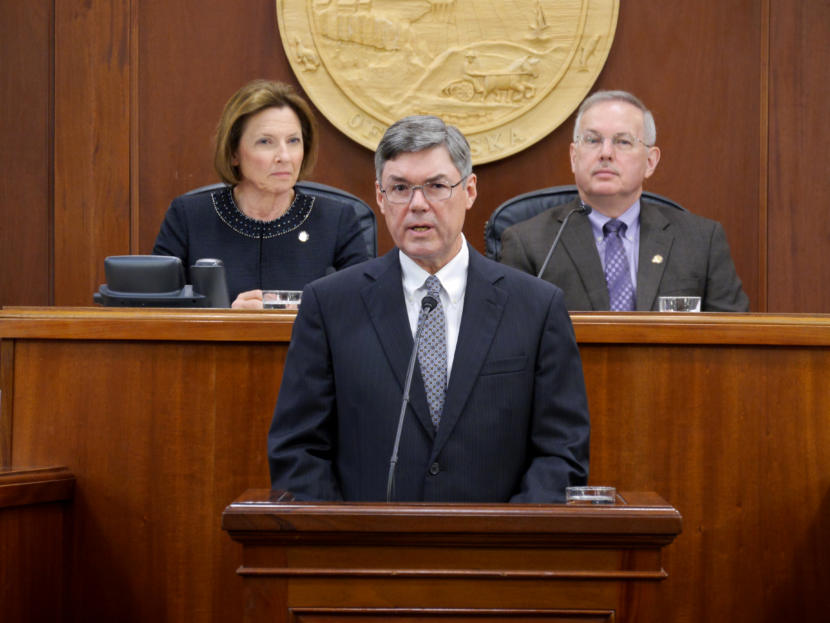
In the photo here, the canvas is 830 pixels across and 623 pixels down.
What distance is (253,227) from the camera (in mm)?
3209

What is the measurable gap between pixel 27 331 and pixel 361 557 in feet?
4.29

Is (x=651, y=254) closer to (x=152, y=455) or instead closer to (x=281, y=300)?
(x=281, y=300)

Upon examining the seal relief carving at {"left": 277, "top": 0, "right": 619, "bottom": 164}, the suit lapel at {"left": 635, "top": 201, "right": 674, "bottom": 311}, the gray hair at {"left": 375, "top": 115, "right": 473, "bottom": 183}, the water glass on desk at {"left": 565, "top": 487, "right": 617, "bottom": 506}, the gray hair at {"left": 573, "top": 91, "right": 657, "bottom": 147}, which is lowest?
the water glass on desk at {"left": 565, "top": 487, "right": 617, "bottom": 506}

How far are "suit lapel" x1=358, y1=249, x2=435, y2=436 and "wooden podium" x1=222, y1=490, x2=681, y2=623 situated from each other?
581mm

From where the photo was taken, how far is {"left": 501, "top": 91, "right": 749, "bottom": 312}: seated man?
298 cm

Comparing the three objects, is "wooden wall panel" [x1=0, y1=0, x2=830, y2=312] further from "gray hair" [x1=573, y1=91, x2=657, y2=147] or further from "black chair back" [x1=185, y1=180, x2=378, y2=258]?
"gray hair" [x1=573, y1=91, x2=657, y2=147]

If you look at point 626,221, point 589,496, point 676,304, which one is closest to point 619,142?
point 626,221

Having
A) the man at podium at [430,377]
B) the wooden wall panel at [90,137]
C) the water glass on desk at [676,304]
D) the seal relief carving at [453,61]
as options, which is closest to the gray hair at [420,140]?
the man at podium at [430,377]

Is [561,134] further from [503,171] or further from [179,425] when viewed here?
[179,425]

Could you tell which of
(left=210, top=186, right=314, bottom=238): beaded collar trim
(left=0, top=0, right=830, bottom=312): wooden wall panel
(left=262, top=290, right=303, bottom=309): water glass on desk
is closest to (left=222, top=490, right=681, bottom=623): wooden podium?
(left=262, top=290, right=303, bottom=309): water glass on desk

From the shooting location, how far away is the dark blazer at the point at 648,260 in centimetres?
297

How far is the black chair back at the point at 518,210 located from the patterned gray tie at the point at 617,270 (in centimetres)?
24

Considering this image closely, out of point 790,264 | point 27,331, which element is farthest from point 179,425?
point 790,264

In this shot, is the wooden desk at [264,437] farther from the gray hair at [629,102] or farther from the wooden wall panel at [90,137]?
the wooden wall panel at [90,137]
